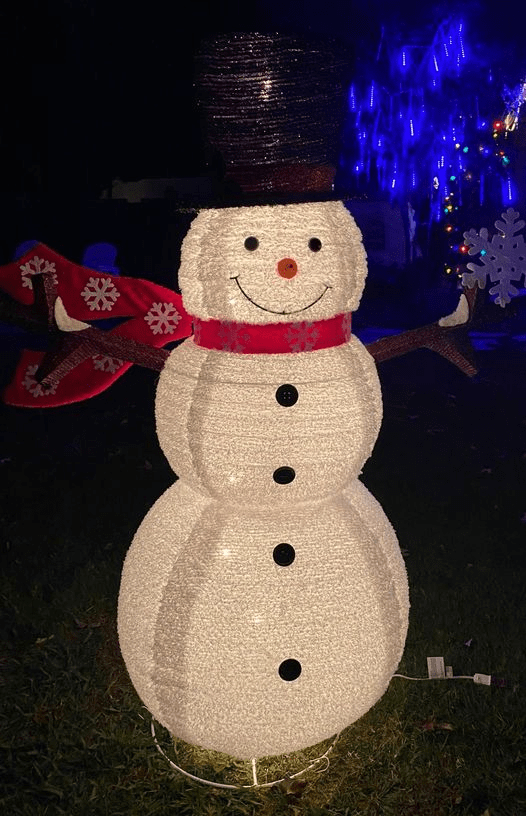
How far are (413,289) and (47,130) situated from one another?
298 inches

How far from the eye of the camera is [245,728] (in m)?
2.80

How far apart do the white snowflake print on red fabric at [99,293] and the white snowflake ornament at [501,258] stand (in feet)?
4.25

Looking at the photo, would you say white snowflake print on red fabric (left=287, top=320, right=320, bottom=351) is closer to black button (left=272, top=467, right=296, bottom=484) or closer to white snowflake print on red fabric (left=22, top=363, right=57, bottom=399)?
black button (left=272, top=467, right=296, bottom=484)

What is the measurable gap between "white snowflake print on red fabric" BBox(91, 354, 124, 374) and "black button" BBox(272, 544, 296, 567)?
94cm

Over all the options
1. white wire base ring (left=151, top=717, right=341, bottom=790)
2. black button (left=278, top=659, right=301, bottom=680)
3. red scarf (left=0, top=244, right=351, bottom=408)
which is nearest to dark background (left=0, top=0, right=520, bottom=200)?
red scarf (left=0, top=244, right=351, bottom=408)

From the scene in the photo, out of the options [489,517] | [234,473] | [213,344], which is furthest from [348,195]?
[489,517]

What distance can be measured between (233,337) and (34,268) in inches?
35.7

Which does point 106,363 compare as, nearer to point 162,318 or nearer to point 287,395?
point 162,318

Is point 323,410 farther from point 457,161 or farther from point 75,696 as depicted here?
point 457,161

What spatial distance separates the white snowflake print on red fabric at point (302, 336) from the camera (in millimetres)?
2719

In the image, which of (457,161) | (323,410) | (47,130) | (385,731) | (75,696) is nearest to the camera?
(323,410)

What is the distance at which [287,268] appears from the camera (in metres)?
2.64

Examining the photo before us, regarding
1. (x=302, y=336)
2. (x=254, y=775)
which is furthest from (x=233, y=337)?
(x=254, y=775)

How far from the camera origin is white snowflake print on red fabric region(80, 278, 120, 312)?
3.22 meters
